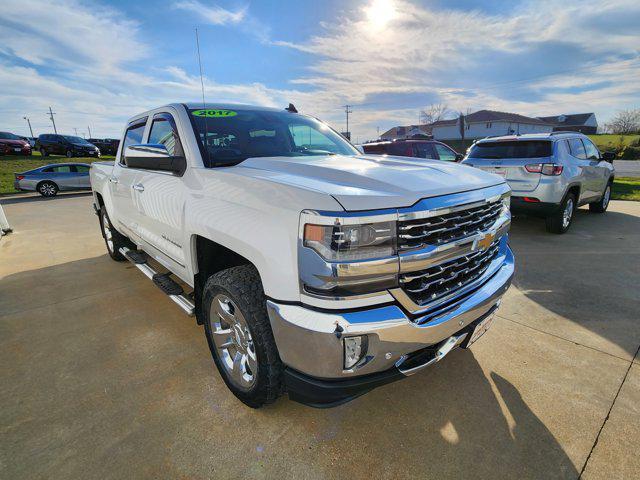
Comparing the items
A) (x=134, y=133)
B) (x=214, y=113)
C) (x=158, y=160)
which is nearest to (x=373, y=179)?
(x=158, y=160)

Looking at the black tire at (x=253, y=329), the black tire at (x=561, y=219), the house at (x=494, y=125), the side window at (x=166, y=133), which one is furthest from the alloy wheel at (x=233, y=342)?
the house at (x=494, y=125)

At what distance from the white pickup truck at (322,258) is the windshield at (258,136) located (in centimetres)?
2

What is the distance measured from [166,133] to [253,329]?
1.98m

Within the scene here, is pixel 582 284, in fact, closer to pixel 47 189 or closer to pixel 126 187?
pixel 126 187

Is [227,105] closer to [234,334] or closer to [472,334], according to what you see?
[234,334]

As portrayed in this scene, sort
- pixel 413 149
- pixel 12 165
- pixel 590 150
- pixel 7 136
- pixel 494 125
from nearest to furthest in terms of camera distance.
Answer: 1. pixel 590 150
2. pixel 413 149
3. pixel 12 165
4. pixel 7 136
5. pixel 494 125

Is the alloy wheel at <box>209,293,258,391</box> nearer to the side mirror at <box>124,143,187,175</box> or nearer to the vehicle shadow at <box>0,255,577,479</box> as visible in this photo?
the vehicle shadow at <box>0,255,577,479</box>

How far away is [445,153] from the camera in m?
9.48

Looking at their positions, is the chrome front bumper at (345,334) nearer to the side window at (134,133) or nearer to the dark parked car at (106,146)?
the side window at (134,133)

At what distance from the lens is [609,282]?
405 centimetres

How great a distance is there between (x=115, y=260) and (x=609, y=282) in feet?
21.4

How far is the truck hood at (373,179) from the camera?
5.30 feet

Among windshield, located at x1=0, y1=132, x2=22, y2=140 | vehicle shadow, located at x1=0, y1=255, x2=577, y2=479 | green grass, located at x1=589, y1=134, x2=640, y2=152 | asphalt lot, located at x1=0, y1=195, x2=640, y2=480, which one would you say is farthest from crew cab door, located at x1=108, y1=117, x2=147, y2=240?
green grass, located at x1=589, y1=134, x2=640, y2=152

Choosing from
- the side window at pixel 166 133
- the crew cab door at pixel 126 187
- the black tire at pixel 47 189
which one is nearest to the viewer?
the side window at pixel 166 133
